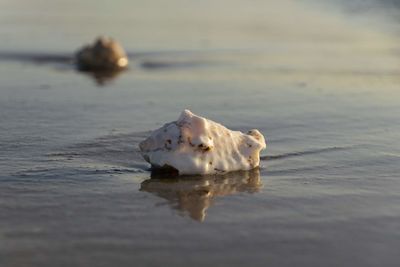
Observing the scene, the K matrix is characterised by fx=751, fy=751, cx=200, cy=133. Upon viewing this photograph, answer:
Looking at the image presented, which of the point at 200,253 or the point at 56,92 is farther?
the point at 56,92

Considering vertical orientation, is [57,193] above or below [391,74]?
below

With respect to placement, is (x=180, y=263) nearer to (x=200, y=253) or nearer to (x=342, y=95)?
(x=200, y=253)

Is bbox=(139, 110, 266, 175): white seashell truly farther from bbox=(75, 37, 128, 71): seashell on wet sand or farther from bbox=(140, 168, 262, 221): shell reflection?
bbox=(75, 37, 128, 71): seashell on wet sand

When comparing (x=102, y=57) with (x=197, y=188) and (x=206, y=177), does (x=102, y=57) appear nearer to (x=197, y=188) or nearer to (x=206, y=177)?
(x=206, y=177)

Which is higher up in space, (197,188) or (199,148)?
(199,148)

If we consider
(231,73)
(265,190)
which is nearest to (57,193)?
(265,190)

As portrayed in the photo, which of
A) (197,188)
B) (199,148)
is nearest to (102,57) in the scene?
(199,148)

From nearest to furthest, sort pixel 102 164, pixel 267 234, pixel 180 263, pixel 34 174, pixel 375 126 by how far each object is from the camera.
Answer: pixel 180 263 → pixel 267 234 → pixel 34 174 → pixel 102 164 → pixel 375 126
